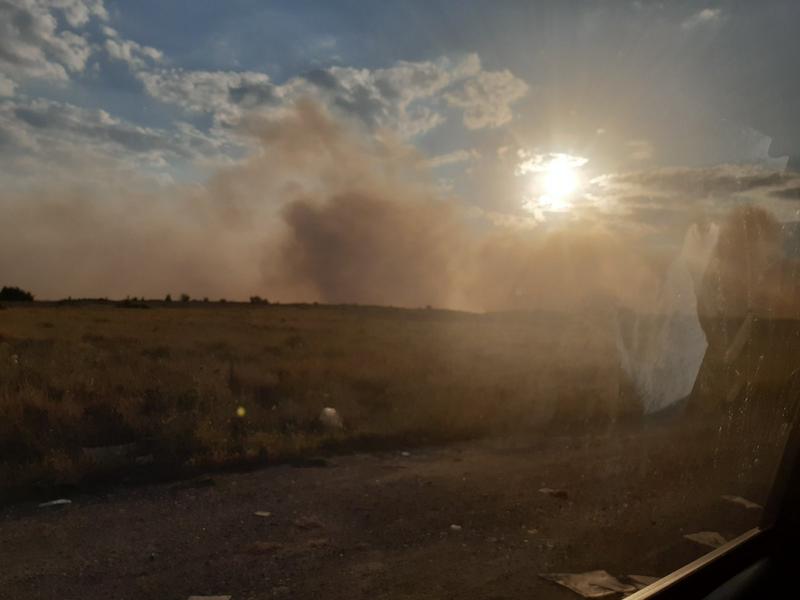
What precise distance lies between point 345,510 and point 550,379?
40.2ft

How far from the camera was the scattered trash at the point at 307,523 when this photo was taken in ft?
22.1

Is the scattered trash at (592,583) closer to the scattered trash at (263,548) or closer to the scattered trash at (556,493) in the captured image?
the scattered trash at (263,548)

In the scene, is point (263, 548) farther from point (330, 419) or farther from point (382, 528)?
point (330, 419)

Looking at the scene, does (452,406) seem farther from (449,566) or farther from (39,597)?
(39,597)

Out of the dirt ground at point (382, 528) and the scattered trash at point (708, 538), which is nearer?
the dirt ground at point (382, 528)

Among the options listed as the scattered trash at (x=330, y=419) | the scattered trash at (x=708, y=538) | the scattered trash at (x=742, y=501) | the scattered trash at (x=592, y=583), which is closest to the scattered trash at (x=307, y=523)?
the scattered trash at (x=592, y=583)

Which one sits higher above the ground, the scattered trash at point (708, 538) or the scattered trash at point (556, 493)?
the scattered trash at point (708, 538)

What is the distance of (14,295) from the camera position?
6706cm

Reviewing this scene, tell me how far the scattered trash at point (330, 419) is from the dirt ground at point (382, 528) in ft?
5.55

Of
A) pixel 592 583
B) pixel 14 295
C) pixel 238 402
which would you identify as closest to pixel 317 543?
pixel 592 583

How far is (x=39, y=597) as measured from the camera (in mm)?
4961

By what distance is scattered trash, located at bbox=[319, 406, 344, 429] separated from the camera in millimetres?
11523

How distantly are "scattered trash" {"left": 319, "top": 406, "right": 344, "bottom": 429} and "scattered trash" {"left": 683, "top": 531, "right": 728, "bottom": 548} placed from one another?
20.4ft

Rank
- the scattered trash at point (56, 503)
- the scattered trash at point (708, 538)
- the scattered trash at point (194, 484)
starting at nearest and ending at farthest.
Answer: the scattered trash at point (708, 538) < the scattered trash at point (56, 503) < the scattered trash at point (194, 484)
